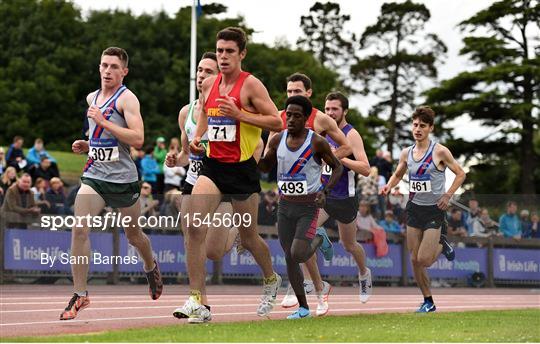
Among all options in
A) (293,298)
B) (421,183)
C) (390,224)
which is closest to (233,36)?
(293,298)

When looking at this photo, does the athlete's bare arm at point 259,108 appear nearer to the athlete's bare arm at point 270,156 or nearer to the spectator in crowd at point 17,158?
the athlete's bare arm at point 270,156

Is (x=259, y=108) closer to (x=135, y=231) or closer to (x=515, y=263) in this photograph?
(x=135, y=231)

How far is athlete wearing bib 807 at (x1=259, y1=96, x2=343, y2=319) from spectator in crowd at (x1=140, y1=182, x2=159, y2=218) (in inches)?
350

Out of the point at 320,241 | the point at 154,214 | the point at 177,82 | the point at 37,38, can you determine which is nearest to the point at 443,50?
the point at 177,82

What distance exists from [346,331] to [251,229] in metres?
1.68

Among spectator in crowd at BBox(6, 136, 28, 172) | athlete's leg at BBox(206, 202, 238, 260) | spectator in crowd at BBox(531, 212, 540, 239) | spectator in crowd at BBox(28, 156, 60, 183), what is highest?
spectator in crowd at BBox(6, 136, 28, 172)

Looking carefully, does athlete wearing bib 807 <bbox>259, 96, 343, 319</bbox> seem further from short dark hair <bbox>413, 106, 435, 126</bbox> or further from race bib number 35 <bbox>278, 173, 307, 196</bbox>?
short dark hair <bbox>413, 106, 435, 126</bbox>

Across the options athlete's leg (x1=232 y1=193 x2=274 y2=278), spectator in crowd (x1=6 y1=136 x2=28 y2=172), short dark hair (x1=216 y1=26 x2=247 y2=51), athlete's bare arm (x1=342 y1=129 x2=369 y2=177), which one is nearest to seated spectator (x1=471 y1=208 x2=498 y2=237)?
spectator in crowd (x1=6 y1=136 x2=28 y2=172)

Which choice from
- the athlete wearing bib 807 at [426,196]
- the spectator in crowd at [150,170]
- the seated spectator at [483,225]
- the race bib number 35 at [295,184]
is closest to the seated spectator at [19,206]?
the spectator in crowd at [150,170]

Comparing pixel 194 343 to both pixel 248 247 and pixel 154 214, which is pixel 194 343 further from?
pixel 154 214

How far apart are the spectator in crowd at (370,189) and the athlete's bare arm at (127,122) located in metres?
13.7

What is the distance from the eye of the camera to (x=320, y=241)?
43.7 ft

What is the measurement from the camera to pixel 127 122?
12.2 meters

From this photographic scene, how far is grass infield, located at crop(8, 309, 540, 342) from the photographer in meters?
10.2
